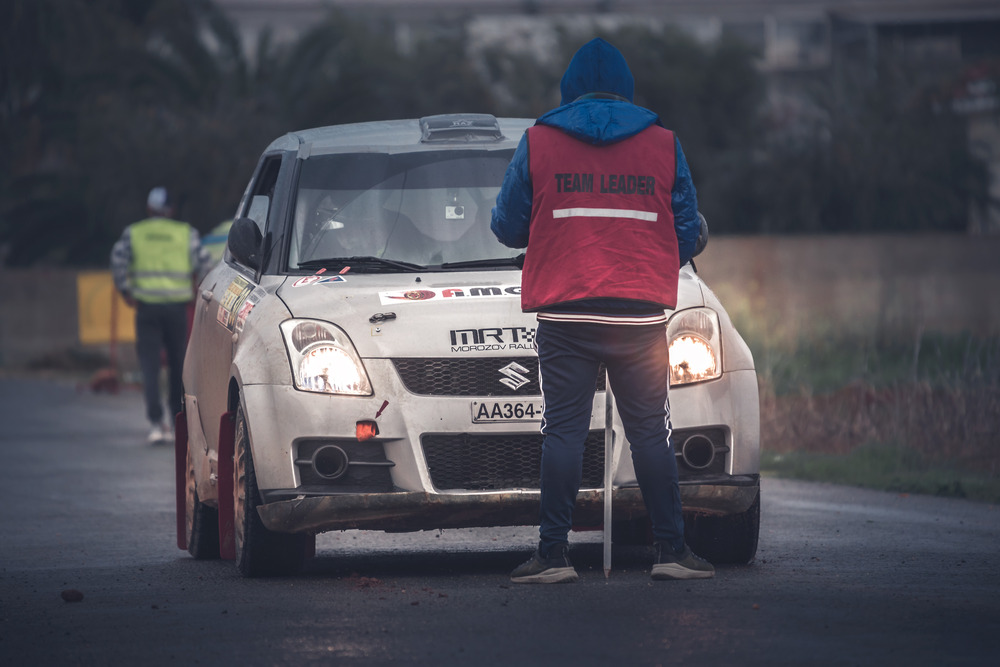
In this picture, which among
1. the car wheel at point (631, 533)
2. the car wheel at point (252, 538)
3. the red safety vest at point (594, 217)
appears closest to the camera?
the red safety vest at point (594, 217)

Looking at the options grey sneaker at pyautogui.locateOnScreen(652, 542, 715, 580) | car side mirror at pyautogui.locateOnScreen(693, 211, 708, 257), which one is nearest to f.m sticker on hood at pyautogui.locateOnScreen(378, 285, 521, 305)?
car side mirror at pyautogui.locateOnScreen(693, 211, 708, 257)

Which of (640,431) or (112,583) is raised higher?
(640,431)

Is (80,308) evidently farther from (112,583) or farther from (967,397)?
(112,583)

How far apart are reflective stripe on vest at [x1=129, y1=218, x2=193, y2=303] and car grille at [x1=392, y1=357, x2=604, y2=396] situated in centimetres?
835

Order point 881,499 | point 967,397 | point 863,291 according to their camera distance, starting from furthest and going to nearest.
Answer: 1. point 863,291
2. point 967,397
3. point 881,499

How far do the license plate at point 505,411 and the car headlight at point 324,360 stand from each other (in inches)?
16.2

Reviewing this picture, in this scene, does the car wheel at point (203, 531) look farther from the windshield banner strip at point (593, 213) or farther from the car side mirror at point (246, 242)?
the windshield banner strip at point (593, 213)

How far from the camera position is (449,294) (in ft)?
23.7

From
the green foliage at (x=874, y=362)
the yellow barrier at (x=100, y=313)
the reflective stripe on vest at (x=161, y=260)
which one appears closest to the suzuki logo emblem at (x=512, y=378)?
the green foliage at (x=874, y=362)

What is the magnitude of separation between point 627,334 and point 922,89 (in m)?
30.2

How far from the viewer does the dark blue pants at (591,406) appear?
674 cm

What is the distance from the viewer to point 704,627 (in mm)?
5785

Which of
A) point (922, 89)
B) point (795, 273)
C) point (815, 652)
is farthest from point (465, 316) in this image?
point (922, 89)

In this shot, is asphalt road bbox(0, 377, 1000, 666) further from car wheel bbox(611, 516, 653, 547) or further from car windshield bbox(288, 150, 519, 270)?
car windshield bbox(288, 150, 519, 270)
